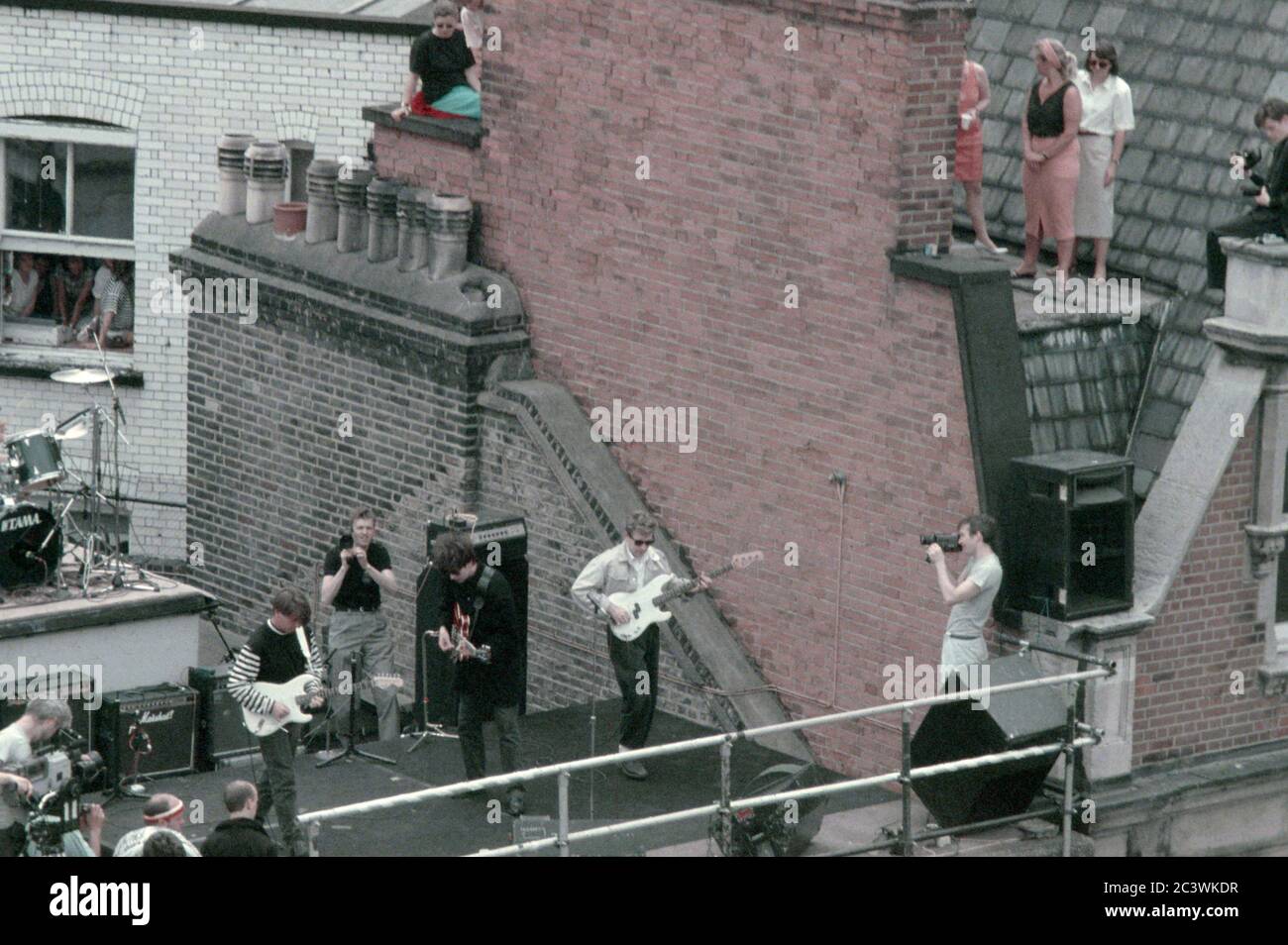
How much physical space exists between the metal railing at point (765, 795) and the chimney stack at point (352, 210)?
6241 mm

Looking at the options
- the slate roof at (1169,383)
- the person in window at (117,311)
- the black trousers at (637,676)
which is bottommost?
the black trousers at (637,676)

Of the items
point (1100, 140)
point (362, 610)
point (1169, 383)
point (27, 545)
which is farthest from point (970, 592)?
point (27, 545)

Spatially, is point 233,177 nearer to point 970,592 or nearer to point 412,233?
point 412,233

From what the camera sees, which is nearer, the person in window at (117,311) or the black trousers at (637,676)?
the black trousers at (637,676)

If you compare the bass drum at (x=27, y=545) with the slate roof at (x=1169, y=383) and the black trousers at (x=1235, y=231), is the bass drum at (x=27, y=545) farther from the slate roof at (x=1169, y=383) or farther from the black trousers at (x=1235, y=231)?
the black trousers at (x=1235, y=231)

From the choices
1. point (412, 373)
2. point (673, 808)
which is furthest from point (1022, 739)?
point (412, 373)

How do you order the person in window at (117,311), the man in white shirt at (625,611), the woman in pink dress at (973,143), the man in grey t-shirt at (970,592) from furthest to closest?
the person in window at (117,311) → the woman in pink dress at (973,143) → the man in white shirt at (625,611) → the man in grey t-shirt at (970,592)

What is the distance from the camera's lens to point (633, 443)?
61.8 feet

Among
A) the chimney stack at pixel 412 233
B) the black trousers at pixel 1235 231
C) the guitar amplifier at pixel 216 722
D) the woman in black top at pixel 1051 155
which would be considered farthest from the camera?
the chimney stack at pixel 412 233

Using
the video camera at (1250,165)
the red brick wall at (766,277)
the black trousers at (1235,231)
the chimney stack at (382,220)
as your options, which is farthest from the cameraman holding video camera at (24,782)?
the video camera at (1250,165)

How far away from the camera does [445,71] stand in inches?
797

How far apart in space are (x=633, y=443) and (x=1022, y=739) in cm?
430

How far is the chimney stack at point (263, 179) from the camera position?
21.3m

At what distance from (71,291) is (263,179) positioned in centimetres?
331
